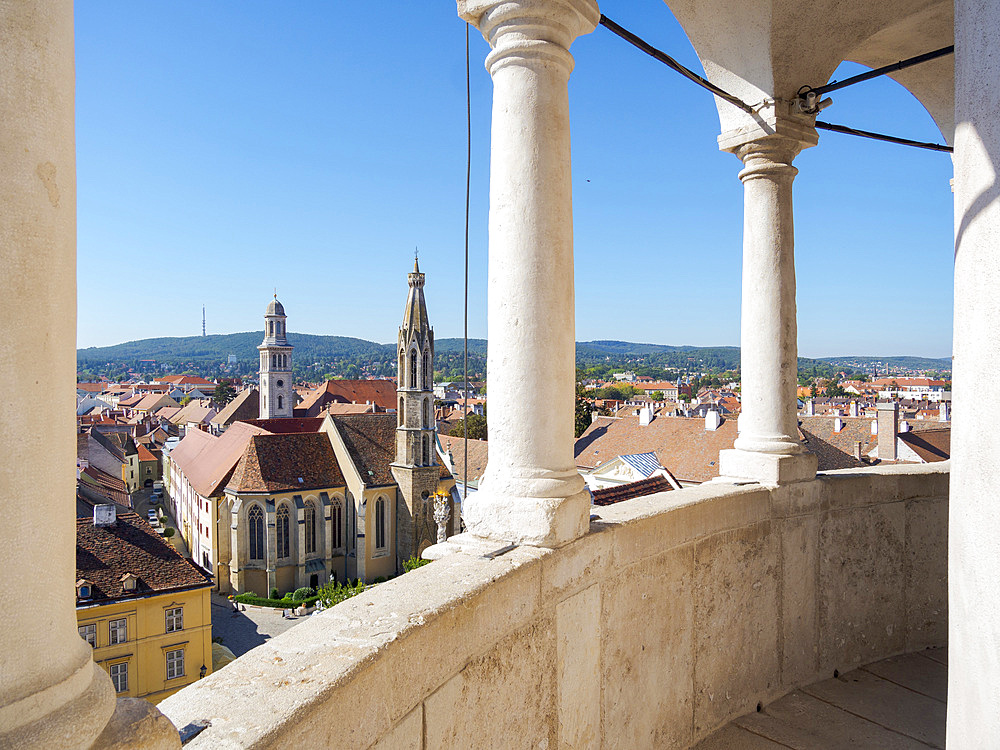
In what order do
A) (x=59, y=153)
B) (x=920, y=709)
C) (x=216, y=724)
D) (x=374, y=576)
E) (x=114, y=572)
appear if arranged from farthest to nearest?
(x=374, y=576)
(x=114, y=572)
(x=920, y=709)
(x=216, y=724)
(x=59, y=153)

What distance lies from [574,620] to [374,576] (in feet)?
167

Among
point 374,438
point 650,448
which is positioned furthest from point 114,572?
point 374,438

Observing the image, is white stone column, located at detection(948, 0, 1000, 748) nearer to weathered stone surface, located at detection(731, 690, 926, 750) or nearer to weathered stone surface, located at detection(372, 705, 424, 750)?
weathered stone surface, located at detection(731, 690, 926, 750)

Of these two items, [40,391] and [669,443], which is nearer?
[40,391]

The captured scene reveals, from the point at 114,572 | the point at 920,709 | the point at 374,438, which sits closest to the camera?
the point at 920,709

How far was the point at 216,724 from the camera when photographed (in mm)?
1788

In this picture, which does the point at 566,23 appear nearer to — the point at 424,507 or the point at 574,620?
the point at 574,620

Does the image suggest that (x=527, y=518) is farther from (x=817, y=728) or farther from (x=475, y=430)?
(x=475, y=430)

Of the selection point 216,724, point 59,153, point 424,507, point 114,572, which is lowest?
point 424,507

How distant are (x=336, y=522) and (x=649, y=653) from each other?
167ft

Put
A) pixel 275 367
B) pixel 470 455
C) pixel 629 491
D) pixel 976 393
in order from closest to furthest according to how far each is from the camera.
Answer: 1. pixel 976 393
2. pixel 629 491
3. pixel 470 455
4. pixel 275 367

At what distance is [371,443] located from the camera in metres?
54.4

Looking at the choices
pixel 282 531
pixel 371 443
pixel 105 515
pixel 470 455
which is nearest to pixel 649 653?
pixel 105 515

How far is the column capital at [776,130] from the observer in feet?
17.8
